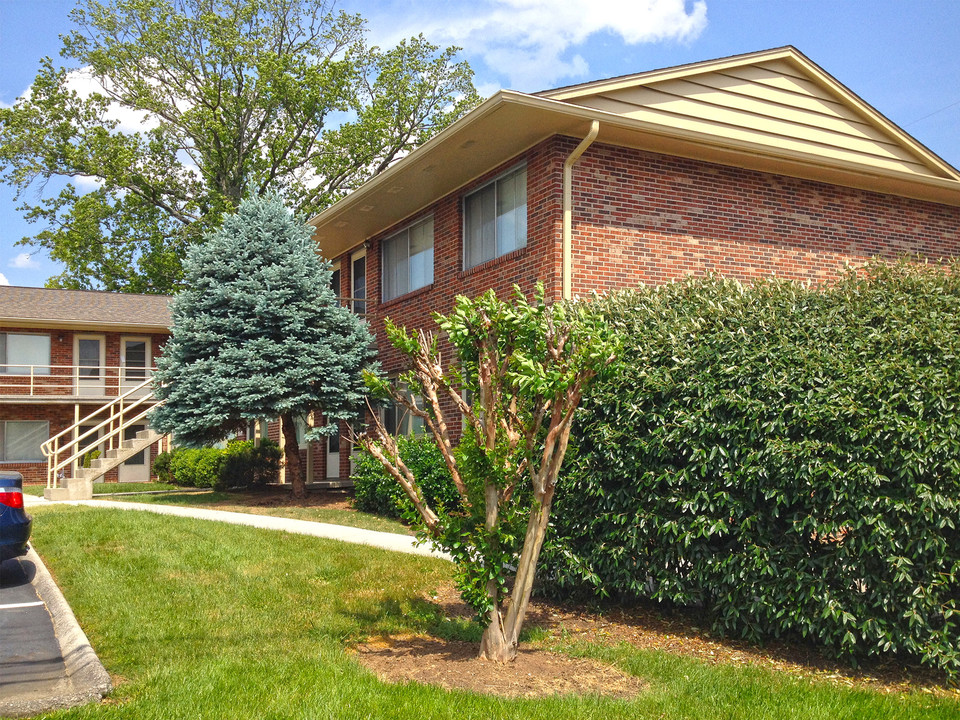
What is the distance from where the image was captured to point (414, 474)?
13.4 metres

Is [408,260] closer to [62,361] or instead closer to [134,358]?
[134,358]

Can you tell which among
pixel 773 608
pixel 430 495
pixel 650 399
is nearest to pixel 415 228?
pixel 430 495

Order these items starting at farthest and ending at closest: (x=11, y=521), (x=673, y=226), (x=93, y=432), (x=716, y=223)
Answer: (x=93, y=432) → (x=716, y=223) → (x=673, y=226) → (x=11, y=521)

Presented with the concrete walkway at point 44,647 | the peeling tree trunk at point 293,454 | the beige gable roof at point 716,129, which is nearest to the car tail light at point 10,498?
the concrete walkway at point 44,647

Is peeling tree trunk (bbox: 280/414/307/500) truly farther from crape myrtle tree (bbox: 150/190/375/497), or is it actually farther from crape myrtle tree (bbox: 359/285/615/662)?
crape myrtle tree (bbox: 359/285/615/662)

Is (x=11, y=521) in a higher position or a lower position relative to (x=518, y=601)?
higher

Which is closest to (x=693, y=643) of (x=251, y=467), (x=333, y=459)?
(x=251, y=467)

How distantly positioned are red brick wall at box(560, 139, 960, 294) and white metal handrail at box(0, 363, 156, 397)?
825 inches

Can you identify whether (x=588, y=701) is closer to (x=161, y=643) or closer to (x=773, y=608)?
(x=773, y=608)

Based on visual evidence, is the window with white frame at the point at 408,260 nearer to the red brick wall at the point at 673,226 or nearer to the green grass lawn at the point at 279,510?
the red brick wall at the point at 673,226

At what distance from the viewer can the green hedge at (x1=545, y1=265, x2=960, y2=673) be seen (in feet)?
18.6

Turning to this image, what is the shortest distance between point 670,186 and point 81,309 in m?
24.6

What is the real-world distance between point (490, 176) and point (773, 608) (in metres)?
9.39

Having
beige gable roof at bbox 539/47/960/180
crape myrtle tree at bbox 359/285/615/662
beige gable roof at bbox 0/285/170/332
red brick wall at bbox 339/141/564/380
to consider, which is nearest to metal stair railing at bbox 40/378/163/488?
beige gable roof at bbox 0/285/170/332
